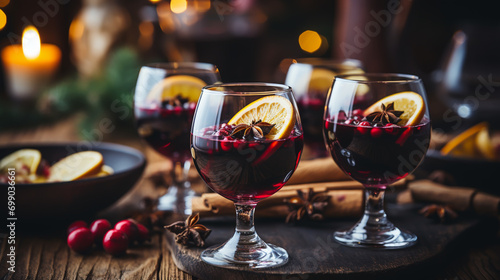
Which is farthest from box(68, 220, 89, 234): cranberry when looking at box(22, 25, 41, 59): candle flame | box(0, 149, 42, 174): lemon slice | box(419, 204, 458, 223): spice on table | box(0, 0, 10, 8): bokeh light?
box(0, 0, 10, 8): bokeh light

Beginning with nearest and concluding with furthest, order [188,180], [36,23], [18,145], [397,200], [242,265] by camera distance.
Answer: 1. [242,265]
2. [397,200]
3. [18,145]
4. [188,180]
5. [36,23]

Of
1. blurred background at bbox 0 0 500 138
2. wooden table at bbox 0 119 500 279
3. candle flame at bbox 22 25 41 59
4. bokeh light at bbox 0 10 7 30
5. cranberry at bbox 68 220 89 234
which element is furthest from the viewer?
bokeh light at bbox 0 10 7 30

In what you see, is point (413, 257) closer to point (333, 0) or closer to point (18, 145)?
point (18, 145)

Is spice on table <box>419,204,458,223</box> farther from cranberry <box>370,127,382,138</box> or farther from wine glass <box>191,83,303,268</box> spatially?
wine glass <box>191,83,303,268</box>

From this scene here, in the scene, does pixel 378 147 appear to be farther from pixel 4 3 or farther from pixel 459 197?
pixel 4 3

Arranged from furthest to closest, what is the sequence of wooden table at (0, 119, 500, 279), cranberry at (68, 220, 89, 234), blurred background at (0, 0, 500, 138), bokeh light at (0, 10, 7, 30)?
bokeh light at (0, 10, 7, 30) < blurred background at (0, 0, 500, 138) < cranberry at (68, 220, 89, 234) < wooden table at (0, 119, 500, 279)

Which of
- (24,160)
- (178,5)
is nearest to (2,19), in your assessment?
(178,5)

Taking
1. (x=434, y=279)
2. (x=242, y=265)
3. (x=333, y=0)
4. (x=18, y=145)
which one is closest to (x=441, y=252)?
(x=434, y=279)
